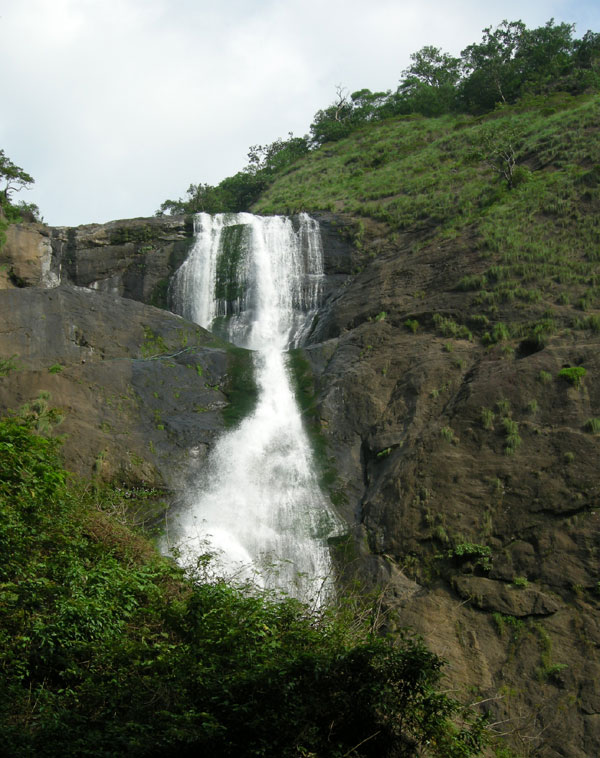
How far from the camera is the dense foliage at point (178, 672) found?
782cm

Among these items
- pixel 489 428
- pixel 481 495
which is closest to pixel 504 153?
pixel 489 428

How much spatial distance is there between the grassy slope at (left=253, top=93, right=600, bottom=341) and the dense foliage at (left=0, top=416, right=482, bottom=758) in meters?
16.4

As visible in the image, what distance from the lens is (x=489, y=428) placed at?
19594 millimetres

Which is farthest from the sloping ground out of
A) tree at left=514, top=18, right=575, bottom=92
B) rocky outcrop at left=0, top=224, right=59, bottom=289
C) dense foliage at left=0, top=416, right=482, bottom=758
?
tree at left=514, top=18, right=575, bottom=92

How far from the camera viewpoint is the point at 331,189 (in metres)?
47.7

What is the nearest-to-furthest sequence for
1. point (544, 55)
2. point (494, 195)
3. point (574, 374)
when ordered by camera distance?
point (574, 374) < point (494, 195) < point (544, 55)

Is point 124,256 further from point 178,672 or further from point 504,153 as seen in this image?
point 178,672

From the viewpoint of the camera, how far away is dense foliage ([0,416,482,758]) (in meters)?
Answer: 7.82

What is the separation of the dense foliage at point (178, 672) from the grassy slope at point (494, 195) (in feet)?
53.7

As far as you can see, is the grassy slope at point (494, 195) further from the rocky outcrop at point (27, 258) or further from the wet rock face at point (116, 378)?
the rocky outcrop at point (27, 258)

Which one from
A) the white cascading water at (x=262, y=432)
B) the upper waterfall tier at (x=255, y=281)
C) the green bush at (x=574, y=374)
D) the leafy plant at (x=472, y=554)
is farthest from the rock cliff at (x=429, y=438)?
the upper waterfall tier at (x=255, y=281)

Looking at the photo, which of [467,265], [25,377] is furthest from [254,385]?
[467,265]

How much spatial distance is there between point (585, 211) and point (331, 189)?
883 inches

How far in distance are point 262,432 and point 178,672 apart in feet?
45.9
